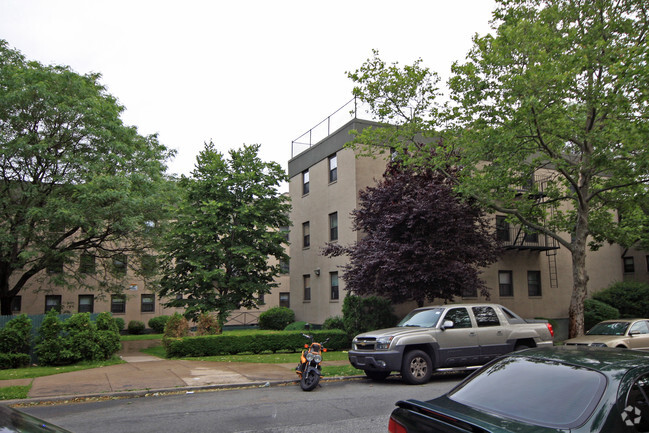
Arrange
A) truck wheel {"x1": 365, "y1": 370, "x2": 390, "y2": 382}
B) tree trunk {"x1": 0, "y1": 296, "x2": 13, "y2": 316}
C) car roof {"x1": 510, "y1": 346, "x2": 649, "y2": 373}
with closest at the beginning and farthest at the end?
1. car roof {"x1": 510, "y1": 346, "x2": 649, "y2": 373}
2. truck wheel {"x1": 365, "y1": 370, "x2": 390, "y2": 382}
3. tree trunk {"x1": 0, "y1": 296, "x2": 13, "y2": 316}

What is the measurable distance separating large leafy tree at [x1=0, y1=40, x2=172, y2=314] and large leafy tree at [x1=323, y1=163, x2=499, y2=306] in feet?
29.9

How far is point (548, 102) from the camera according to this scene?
50.2 feet

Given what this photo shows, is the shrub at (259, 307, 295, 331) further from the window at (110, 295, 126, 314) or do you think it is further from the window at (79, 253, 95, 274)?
the window at (110, 295, 126, 314)

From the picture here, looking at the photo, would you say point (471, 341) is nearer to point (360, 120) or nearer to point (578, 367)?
point (578, 367)

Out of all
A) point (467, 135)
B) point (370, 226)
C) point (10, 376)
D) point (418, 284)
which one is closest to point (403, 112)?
point (467, 135)

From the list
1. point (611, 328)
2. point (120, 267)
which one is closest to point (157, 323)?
point (120, 267)

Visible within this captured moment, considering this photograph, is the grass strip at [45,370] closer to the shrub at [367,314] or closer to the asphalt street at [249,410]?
the asphalt street at [249,410]

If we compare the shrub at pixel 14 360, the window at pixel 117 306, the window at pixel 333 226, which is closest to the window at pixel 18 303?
the window at pixel 117 306

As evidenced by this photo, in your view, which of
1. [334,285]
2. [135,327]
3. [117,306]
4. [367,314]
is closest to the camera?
[367,314]

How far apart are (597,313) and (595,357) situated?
73.6 feet

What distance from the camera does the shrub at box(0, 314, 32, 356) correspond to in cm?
1414

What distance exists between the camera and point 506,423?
3387mm

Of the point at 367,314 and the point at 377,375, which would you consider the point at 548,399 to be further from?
the point at 367,314

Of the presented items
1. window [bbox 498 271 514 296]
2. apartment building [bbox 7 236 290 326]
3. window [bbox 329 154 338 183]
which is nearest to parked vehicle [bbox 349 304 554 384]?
window [bbox 498 271 514 296]
